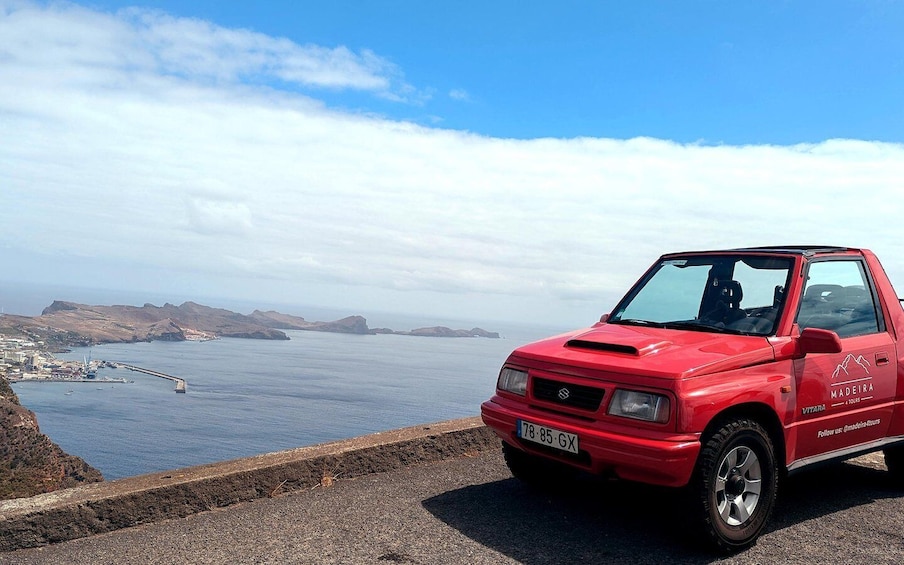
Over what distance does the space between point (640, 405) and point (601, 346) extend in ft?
2.06

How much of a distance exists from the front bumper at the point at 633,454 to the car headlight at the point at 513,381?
407 millimetres

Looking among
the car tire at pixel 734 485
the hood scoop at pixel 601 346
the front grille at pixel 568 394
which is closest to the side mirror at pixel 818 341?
the car tire at pixel 734 485

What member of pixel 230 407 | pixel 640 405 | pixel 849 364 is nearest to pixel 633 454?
pixel 640 405

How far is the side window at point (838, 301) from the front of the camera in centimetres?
442

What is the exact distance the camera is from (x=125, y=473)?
244 ft

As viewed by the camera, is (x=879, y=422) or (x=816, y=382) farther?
(x=879, y=422)

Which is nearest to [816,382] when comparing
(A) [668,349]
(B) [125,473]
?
(A) [668,349]

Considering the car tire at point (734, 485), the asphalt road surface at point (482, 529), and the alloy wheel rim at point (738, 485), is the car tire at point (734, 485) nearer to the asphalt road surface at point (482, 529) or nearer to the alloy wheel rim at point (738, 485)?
the alloy wheel rim at point (738, 485)

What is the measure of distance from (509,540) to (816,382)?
226 centimetres

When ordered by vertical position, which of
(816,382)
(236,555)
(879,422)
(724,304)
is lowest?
(236,555)

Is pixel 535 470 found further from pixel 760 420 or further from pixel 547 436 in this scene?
pixel 760 420

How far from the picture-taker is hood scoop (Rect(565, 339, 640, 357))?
3.90m

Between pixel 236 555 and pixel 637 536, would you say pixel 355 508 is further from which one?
pixel 637 536

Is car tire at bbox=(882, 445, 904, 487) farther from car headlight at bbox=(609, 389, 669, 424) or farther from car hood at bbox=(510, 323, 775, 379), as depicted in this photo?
car headlight at bbox=(609, 389, 669, 424)
